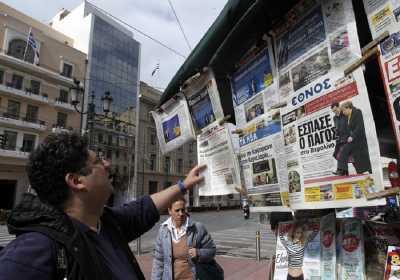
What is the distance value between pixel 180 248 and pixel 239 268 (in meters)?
5.75

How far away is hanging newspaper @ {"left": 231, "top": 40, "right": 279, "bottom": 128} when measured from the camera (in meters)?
1.92

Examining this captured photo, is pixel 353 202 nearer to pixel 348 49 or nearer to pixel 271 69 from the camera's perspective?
pixel 348 49

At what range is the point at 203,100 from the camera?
7.84 ft

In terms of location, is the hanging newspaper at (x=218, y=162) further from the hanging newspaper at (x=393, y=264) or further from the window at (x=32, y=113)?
the window at (x=32, y=113)

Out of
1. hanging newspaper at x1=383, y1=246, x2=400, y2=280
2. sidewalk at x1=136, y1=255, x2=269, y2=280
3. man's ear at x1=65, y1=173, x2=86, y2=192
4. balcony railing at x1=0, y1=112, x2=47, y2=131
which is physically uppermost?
balcony railing at x1=0, y1=112, x2=47, y2=131

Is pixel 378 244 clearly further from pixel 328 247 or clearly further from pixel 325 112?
pixel 325 112

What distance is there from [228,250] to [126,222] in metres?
10.3

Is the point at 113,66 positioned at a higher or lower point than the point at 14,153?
higher

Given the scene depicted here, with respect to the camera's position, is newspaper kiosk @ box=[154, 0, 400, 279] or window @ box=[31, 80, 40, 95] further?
window @ box=[31, 80, 40, 95]

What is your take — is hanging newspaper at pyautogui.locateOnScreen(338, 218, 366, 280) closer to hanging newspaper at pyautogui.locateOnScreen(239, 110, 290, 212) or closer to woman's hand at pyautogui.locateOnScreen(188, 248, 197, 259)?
hanging newspaper at pyautogui.locateOnScreen(239, 110, 290, 212)

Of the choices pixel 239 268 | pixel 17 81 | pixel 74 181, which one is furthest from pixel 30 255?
pixel 17 81

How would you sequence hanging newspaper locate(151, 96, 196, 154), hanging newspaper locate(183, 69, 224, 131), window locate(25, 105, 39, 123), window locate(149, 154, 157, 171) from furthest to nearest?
window locate(149, 154, 157, 171)
window locate(25, 105, 39, 123)
hanging newspaper locate(151, 96, 196, 154)
hanging newspaper locate(183, 69, 224, 131)

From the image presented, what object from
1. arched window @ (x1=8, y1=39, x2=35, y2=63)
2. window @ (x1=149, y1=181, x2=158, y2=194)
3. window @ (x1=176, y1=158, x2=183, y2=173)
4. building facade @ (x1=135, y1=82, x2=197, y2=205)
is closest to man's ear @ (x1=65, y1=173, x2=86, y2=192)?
arched window @ (x1=8, y1=39, x2=35, y2=63)

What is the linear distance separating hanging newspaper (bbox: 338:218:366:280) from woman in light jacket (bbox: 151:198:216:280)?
2123 millimetres
